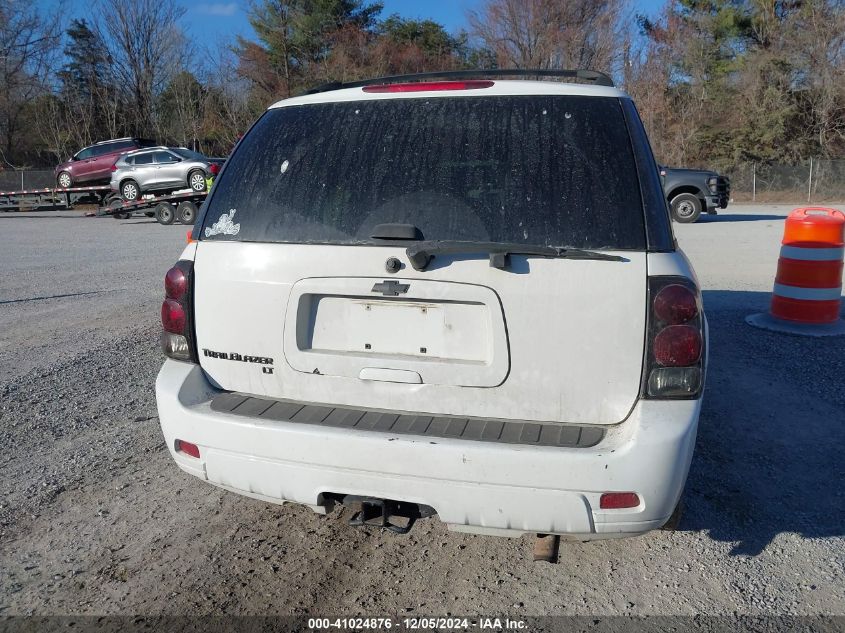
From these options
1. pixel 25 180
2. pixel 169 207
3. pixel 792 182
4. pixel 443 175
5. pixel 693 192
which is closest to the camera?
pixel 443 175

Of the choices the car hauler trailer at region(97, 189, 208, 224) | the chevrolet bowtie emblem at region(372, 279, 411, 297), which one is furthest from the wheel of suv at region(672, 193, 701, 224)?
the chevrolet bowtie emblem at region(372, 279, 411, 297)

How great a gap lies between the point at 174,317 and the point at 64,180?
27937 mm

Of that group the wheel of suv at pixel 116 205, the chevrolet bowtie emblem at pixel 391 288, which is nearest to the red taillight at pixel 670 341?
the chevrolet bowtie emblem at pixel 391 288

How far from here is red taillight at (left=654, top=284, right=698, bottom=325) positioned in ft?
8.10

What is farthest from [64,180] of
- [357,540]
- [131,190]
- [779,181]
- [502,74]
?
[779,181]

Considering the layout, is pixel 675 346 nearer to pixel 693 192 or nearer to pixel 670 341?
pixel 670 341

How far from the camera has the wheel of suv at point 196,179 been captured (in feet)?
71.2

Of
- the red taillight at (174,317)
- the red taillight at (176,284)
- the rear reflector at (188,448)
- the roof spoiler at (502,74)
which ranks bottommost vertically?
the rear reflector at (188,448)

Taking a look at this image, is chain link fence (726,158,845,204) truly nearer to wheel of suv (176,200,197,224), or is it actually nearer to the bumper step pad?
wheel of suv (176,200,197,224)

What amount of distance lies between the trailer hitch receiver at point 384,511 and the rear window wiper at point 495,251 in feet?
2.85

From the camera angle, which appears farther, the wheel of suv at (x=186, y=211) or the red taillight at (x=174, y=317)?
the wheel of suv at (x=186, y=211)

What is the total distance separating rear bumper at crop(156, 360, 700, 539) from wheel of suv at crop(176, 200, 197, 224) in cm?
1848

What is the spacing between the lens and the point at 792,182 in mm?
34438

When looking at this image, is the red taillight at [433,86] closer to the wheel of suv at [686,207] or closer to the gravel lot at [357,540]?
the gravel lot at [357,540]
